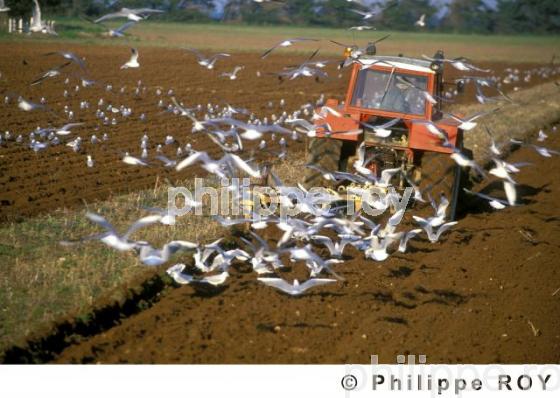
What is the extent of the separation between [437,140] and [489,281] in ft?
6.27

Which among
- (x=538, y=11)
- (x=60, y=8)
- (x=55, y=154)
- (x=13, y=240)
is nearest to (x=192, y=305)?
(x=13, y=240)

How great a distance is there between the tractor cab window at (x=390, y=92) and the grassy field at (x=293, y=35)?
23573mm

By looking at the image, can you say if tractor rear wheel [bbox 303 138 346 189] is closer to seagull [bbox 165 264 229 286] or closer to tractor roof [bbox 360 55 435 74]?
tractor roof [bbox 360 55 435 74]

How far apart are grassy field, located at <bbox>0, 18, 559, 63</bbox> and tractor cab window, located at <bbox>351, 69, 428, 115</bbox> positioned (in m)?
23.6

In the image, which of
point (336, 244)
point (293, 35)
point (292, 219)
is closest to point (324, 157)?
point (292, 219)

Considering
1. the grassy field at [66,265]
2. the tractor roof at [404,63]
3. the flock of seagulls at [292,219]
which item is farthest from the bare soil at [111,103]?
the tractor roof at [404,63]

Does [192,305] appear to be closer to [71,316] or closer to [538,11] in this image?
[71,316]

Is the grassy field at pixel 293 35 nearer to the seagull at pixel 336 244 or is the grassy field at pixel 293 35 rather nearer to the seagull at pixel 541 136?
the seagull at pixel 541 136

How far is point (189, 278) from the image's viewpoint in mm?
6113

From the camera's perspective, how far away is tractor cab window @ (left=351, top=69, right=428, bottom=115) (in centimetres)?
861

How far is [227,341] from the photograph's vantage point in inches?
207

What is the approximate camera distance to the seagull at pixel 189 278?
19.8ft

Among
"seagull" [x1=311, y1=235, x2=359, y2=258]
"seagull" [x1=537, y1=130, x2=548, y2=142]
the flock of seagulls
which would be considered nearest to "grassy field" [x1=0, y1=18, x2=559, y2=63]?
"seagull" [x1=537, y1=130, x2=548, y2=142]

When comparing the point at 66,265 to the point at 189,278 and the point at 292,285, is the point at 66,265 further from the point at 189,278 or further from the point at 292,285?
the point at 292,285
